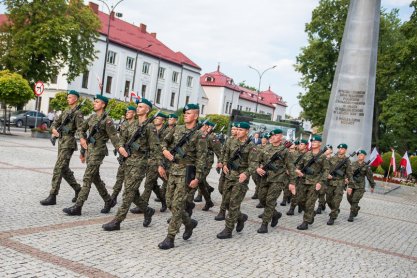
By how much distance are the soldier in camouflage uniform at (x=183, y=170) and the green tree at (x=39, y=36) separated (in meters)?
25.1

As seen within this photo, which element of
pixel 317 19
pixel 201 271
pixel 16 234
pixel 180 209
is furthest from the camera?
pixel 317 19

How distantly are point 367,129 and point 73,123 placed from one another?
612 inches

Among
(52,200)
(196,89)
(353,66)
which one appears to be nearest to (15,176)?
(52,200)

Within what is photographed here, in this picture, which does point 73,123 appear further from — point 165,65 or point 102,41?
point 165,65

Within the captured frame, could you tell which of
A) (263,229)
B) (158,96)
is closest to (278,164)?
(263,229)

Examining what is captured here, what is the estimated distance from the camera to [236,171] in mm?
7645

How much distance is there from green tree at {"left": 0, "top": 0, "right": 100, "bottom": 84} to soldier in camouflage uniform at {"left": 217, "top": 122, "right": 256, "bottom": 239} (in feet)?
81.1

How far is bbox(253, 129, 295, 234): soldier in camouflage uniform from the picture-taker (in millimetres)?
8484

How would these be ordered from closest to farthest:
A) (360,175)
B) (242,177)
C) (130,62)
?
(242,177), (360,175), (130,62)

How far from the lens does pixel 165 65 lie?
192 ft

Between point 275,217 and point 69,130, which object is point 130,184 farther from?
point 275,217

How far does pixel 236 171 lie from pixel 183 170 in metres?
1.35

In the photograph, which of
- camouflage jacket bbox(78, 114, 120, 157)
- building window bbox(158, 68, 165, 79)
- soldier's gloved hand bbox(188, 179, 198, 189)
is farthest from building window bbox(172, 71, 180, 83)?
soldier's gloved hand bbox(188, 179, 198, 189)

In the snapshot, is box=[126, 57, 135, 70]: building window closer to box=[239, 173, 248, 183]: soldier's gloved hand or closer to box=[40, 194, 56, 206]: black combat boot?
box=[40, 194, 56, 206]: black combat boot
